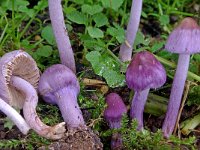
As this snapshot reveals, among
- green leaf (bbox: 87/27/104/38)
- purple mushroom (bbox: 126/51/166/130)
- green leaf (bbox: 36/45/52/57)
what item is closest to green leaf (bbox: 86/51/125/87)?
green leaf (bbox: 87/27/104/38)

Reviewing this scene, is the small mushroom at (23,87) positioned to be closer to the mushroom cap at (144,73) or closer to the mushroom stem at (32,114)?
the mushroom stem at (32,114)

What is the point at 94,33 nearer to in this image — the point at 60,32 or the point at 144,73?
the point at 60,32

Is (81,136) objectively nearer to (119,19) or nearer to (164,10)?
(119,19)

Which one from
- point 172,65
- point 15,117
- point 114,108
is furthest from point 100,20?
point 15,117

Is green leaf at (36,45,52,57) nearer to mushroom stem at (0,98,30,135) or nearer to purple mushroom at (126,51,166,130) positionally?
mushroom stem at (0,98,30,135)

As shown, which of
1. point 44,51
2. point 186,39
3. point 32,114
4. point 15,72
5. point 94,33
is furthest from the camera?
point 44,51

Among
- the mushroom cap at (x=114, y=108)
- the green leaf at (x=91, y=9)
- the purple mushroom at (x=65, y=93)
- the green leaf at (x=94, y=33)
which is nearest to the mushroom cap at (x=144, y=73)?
the mushroom cap at (x=114, y=108)
